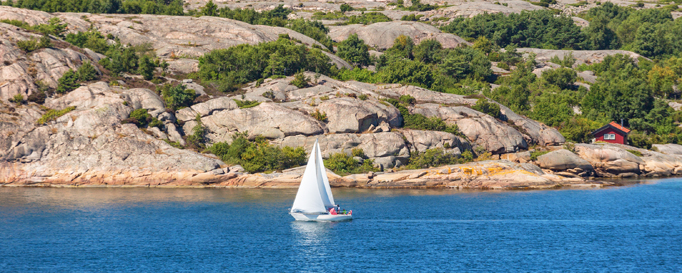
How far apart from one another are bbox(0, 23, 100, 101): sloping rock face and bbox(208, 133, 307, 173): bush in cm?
3262

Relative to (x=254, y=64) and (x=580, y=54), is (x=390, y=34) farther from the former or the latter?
(x=254, y=64)

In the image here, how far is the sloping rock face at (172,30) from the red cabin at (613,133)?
5405 cm

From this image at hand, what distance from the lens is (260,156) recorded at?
295ft

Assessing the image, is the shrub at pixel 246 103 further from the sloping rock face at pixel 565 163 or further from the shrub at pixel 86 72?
the sloping rock face at pixel 565 163

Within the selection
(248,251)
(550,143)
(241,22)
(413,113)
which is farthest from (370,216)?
(241,22)

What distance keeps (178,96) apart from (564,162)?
64.6 meters

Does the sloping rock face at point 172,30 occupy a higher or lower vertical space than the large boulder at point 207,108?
higher

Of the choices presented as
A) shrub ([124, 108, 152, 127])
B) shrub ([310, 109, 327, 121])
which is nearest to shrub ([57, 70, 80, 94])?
shrub ([124, 108, 152, 127])

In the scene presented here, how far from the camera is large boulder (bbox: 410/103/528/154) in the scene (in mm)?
99688

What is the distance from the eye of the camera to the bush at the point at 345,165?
88875 mm

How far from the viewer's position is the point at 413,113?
343 ft

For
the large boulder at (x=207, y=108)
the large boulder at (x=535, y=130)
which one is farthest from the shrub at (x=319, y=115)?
the large boulder at (x=535, y=130)

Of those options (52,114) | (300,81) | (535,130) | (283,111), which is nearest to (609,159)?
(535,130)

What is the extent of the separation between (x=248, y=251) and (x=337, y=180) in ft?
124
